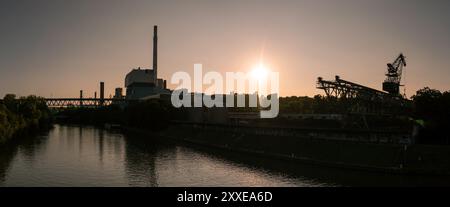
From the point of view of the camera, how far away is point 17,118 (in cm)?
9638

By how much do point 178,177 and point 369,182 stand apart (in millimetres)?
20991

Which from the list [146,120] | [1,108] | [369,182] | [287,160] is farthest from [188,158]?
[146,120]

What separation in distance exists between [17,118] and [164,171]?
5692cm

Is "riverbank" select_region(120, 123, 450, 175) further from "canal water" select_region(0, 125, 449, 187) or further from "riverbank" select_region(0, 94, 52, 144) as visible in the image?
"riverbank" select_region(0, 94, 52, 144)

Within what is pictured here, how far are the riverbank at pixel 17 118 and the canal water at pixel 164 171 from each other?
17.7 feet

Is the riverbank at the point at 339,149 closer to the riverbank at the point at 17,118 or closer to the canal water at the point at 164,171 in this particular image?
the canal water at the point at 164,171

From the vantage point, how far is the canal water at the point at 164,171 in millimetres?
45938

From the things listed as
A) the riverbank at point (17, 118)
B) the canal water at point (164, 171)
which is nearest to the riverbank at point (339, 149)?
the canal water at point (164, 171)

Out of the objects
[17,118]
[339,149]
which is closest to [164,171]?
[339,149]

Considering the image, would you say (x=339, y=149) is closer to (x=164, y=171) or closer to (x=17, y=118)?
(x=164, y=171)

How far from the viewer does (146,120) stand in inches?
4759

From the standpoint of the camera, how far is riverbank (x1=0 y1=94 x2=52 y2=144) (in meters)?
77.7

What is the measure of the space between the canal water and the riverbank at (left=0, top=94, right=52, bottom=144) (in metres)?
5.40

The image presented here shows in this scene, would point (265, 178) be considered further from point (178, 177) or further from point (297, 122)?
point (297, 122)
